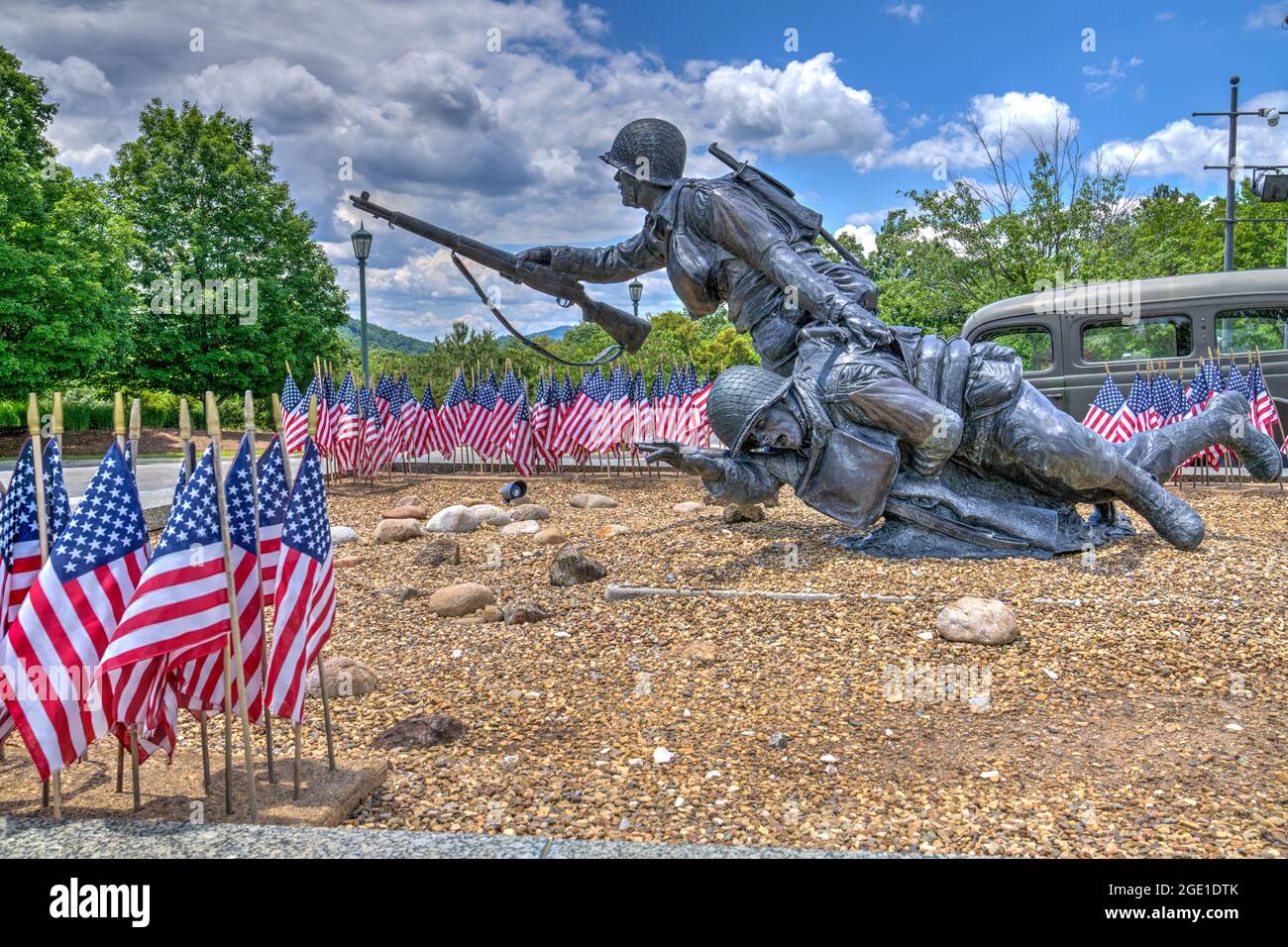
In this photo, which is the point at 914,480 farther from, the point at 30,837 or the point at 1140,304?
the point at 1140,304

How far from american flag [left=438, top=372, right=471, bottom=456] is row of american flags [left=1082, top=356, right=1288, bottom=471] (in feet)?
30.0

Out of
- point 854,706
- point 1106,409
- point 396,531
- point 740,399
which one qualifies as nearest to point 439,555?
point 396,531

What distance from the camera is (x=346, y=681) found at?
429cm

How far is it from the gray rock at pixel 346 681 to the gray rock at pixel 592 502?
613cm

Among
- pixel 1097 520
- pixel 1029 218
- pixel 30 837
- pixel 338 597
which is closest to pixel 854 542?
pixel 1097 520

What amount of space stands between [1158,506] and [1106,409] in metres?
6.34

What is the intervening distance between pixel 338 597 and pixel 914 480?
155 inches

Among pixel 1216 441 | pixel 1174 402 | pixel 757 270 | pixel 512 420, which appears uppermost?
pixel 757 270

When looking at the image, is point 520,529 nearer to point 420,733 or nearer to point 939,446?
point 939,446

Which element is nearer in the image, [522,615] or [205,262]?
[522,615]

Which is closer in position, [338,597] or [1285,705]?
[1285,705]

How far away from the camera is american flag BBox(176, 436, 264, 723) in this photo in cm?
288

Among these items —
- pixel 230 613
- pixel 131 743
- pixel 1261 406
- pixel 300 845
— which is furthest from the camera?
pixel 1261 406

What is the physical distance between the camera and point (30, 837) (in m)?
2.38
